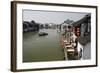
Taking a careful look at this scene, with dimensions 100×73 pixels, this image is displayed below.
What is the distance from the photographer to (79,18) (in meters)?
2.00

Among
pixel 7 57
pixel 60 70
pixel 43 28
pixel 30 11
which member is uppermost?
pixel 30 11

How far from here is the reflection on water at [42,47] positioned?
179 cm

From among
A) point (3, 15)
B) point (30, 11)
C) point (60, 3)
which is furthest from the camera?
point (60, 3)

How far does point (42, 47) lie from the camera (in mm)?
1843

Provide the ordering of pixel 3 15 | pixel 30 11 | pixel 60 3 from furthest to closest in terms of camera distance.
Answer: pixel 60 3 → pixel 30 11 → pixel 3 15

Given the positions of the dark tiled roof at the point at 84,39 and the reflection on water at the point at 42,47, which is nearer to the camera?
the reflection on water at the point at 42,47

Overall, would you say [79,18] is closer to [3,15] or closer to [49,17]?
[49,17]

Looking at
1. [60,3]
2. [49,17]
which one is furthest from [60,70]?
[60,3]

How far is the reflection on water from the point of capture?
179 cm

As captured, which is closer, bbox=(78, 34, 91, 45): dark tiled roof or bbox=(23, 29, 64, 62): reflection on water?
bbox=(23, 29, 64, 62): reflection on water

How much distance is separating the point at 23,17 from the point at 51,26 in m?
0.27

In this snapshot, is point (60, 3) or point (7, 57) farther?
point (60, 3)

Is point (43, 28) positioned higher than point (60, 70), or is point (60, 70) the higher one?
point (43, 28)

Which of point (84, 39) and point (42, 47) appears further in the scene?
point (84, 39)
